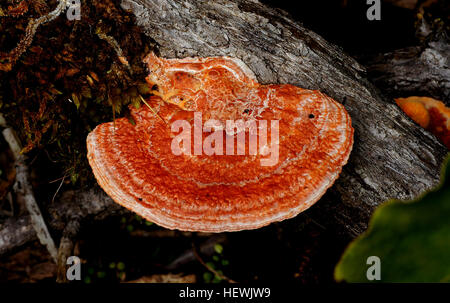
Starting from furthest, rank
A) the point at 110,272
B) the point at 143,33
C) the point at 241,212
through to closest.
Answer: the point at 110,272, the point at 143,33, the point at 241,212

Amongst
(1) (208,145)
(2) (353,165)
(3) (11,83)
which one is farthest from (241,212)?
(3) (11,83)

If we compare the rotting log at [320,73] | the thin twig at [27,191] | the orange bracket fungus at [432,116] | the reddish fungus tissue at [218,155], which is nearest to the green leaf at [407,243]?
the reddish fungus tissue at [218,155]

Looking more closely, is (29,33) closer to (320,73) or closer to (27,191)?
(27,191)

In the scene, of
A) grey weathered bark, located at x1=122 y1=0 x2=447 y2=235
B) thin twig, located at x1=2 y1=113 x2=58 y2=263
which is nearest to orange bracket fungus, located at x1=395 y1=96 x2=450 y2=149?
grey weathered bark, located at x1=122 y1=0 x2=447 y2=235

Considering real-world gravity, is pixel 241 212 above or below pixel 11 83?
below

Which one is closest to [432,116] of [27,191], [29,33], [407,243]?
[407,243]

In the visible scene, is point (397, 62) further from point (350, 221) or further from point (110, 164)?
point (110, 164)

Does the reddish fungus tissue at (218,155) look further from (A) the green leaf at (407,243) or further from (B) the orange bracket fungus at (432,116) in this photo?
(B) the orange bracket fungus at (432,116)
